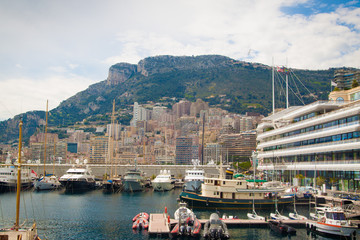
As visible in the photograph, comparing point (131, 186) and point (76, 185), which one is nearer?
point (131, 186)

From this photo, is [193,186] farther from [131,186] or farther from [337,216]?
[337,216]

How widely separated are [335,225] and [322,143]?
2612 cm

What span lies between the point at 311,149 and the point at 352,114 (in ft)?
37.2

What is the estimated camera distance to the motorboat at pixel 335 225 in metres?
28.8

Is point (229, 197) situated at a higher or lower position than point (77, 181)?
higher

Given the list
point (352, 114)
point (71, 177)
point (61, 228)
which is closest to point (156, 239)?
point (61, 228)

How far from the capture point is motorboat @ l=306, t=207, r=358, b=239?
28783mm

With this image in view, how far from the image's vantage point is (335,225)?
29.3 metres

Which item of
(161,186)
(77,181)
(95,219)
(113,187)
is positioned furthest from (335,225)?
(77,181)

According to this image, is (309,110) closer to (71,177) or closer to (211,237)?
(211,237)

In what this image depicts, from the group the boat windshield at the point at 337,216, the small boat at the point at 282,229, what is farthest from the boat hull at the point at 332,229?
the small boat at the point at 282,229

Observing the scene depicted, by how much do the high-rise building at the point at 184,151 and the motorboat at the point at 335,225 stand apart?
165 m

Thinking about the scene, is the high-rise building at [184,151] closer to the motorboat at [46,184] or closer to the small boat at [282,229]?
the motorboat at [46,184]

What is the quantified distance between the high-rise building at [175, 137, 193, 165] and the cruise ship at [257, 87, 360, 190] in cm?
12119
